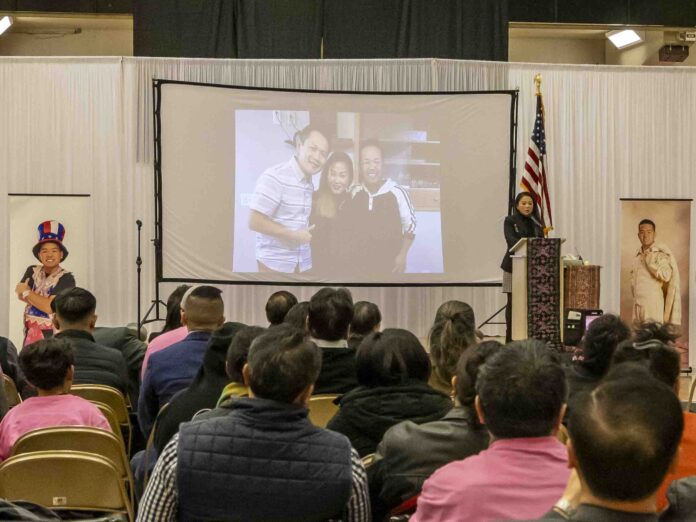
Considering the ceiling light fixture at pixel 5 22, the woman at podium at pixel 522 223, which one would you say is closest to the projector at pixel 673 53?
the woman at podium at pixel 522 223

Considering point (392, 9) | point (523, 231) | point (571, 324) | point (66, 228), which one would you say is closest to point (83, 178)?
point (66, 228)

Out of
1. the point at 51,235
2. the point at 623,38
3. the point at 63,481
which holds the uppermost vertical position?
the point at 623,38

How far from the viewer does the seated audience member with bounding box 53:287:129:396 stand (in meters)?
4.45

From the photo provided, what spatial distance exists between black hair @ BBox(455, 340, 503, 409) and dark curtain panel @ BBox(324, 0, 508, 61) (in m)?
8.12

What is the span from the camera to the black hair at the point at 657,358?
10.1ft

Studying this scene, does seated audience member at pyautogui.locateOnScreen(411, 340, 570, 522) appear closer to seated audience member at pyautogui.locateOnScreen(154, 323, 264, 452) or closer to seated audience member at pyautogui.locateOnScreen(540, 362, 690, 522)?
seated audience member at pyautogui.locateOnScreen(540, 362, 690, 522)

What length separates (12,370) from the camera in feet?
15.9

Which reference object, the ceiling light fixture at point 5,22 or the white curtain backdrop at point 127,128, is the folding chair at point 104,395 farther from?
the ceiling light fixture at point 5,22

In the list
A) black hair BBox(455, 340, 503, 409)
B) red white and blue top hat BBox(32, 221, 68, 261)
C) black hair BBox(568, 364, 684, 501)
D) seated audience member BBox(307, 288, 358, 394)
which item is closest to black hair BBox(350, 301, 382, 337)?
seated audience member BBox(307, 288, 358, 394)

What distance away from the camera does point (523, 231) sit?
27.0ft

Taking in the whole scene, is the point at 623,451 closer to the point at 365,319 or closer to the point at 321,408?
the point at 321,408

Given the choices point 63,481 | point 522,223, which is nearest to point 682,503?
point 63,481

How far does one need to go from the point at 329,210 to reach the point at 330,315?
5.47 m

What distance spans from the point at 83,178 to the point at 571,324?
223 inches
